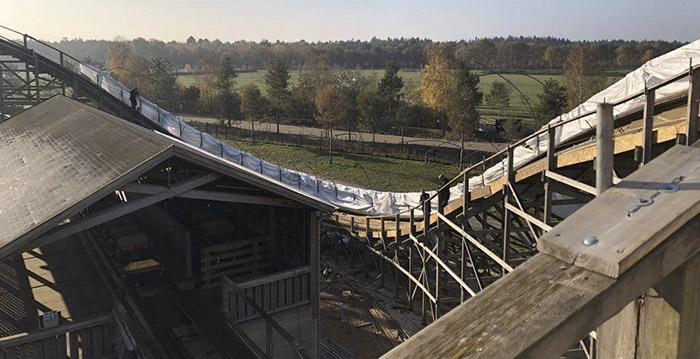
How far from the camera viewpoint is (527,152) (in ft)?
54.5

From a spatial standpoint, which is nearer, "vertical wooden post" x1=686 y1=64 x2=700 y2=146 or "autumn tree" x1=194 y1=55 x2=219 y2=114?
"vertical wooden post" x1=686 y1=64 x2=700 y2=146

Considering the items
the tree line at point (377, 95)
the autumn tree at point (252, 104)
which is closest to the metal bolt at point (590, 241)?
the tree line at point (377, 95)

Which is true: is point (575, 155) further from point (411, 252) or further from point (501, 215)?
point (411, 252)

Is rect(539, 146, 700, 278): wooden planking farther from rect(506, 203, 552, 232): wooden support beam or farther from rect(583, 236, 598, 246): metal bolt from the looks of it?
rect(506, 203, 552, 232): wooden support beam

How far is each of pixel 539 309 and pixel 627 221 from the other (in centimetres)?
34

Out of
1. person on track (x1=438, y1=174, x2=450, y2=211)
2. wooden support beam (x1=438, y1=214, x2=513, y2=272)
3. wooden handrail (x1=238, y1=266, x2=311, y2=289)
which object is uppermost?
person on track (x1=438, y1=174, x2=450, y2=211)

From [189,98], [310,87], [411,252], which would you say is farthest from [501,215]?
[189,98]

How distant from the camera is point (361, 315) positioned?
1521cm

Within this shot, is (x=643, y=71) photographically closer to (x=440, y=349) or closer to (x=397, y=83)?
(x=440, y=349)

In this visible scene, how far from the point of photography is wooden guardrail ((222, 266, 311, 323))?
1111 cm

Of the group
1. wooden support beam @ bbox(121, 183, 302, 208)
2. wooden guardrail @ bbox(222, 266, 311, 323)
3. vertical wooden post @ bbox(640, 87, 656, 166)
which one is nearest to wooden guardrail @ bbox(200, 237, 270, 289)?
wooden guardrail @ bbox(222, 266, 311, 323)

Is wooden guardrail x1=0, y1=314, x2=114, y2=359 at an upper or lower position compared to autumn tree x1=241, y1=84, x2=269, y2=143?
lower

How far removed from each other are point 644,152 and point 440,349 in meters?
6.45

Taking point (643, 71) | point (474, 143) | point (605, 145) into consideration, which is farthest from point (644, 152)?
point (474, 143)
